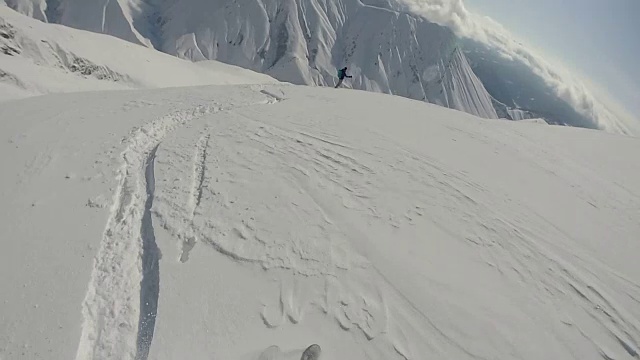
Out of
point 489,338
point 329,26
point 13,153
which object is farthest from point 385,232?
point 329,26

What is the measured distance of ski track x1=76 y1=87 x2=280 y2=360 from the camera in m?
3.77

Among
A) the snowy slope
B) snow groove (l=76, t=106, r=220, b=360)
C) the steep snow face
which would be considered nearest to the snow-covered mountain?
snow groove (l=76, t=106, r=220, b=360)

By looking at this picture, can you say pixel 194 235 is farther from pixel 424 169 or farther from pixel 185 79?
pixel 185 79

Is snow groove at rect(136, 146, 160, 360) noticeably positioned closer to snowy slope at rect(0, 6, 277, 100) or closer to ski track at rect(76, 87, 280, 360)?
ski track at rect(76, 87, 280, 360)

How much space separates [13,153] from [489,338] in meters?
8.46

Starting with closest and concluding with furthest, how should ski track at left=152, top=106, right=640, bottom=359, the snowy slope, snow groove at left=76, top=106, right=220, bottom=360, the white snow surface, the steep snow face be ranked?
1. snow groove at left=76, top=106, right=220, bottom=360
2. the white snow surface
3. ski track at left=152, top=106, right=640, bottom=359
4. the snowy slope
5. the steep snow face

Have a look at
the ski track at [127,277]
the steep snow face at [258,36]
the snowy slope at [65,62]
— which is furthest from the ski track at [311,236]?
the steep snow face at [258,36]

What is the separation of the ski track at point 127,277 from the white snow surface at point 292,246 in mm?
23

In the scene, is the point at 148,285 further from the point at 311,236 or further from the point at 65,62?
the point at 65,62

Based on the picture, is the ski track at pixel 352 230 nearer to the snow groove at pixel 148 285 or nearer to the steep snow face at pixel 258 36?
the snow groove at pixel 148 285

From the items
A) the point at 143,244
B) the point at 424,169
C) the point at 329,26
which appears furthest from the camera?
the point at 329,26

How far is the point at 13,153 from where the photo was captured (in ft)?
23.1

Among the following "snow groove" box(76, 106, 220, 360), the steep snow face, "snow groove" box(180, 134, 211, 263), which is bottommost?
"snow groove" box(76, 106, 220, 360)

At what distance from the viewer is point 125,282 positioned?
4480 millimetres
